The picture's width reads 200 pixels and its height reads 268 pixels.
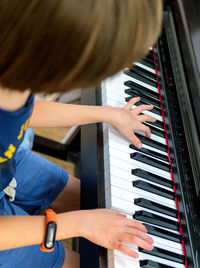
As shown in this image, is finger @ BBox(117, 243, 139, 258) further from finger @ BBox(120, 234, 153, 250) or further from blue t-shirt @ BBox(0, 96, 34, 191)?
blue t-shirt @ BBox(0, 96, 34, 191)

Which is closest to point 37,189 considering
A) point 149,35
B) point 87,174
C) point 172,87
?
point 87,174

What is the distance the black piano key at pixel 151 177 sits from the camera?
0.87m

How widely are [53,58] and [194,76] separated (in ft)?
2.15

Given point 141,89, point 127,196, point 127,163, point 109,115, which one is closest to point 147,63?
point 141,89

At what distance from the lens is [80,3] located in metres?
0.40

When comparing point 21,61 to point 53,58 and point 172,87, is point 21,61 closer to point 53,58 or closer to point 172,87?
point 53,58

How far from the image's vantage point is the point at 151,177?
2.91ft

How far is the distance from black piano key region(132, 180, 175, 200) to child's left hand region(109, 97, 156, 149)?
0.12 meters

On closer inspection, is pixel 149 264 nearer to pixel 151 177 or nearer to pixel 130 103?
pixel 151 177

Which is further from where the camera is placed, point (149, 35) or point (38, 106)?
point (38, 106)

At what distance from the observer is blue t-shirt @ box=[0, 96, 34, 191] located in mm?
614

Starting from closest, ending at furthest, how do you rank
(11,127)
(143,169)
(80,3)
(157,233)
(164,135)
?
1. (80,3)
2. (11,127)
3. (157,233)
4. (143,169)
5. (164,135)

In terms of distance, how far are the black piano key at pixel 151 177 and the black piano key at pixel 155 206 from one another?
71 millimetres

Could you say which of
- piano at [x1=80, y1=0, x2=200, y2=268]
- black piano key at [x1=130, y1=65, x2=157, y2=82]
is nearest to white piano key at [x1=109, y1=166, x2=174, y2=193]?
piano at [x1=80, y1=0, x2=200, y2=268]
